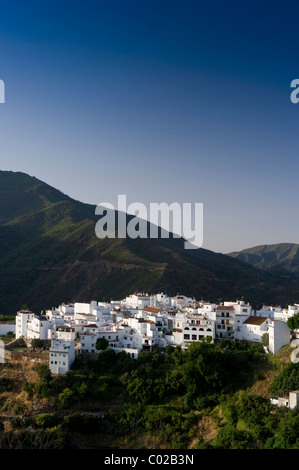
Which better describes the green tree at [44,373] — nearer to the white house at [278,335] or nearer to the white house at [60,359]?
the white house at [60,359]

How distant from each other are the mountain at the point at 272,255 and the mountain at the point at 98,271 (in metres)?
60.2

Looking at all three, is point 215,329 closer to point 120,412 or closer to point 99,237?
point 120,412

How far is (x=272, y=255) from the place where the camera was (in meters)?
151

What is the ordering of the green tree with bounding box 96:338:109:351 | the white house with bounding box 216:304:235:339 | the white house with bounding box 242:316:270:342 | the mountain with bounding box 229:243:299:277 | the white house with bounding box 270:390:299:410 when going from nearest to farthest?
1. the white house with bounding box 270:390:299:410
2. the green tree with bounding box 96:338:109:351
3. the white house with bounding box 242:316:270:342
4. the white house with bounding box 216:304:235:339
5. the mountain with bounding box 229:243:299:277

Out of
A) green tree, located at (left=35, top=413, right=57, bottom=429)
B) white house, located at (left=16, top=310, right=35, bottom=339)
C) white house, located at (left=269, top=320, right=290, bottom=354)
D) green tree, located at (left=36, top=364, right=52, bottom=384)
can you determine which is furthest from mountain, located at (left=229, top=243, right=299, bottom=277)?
green tree, located at (left=35, top=413, right=57, bottom=429)

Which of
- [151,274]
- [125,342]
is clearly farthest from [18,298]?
[125,342]

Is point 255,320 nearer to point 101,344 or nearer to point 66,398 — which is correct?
point 101,344

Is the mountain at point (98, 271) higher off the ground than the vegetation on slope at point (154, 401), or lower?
higher

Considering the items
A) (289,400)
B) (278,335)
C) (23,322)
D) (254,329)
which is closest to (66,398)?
(23,322)

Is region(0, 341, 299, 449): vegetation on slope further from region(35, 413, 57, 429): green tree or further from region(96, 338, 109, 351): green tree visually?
region(96, 338, 109, 351): green tree

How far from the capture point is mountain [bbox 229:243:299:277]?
13600cm

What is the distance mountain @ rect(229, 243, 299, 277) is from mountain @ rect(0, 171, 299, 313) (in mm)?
60186

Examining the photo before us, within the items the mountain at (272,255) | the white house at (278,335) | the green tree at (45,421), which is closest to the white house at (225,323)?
the white house at (278,335)

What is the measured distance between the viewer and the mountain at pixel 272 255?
13600cm
